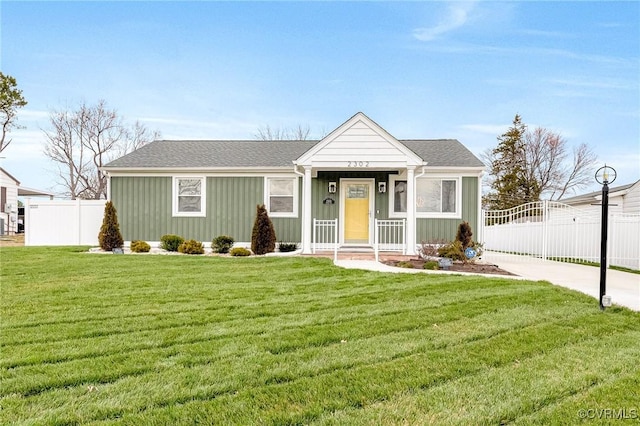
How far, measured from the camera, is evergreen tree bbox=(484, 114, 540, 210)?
91.6ft

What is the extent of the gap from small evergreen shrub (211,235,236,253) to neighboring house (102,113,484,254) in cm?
72

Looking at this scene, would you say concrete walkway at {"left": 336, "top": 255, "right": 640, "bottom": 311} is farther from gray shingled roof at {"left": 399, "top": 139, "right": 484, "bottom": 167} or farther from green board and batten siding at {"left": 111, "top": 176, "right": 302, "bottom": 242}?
green board and batten siding at {"left": 111, "top": 176, "right": 302, "bottom": 242}

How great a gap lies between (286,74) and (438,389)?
18.4m

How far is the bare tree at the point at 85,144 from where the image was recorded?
25328 mm

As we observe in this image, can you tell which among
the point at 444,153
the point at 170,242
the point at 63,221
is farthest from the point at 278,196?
the point at 63,221

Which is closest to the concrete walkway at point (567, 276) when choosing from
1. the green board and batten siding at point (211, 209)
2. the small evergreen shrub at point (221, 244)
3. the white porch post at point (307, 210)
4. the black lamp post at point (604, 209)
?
the black lamp post at point (604, 209)

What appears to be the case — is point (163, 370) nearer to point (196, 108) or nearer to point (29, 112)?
point (196, 108)

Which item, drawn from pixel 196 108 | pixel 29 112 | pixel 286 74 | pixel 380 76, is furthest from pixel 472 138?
pixel 29 112

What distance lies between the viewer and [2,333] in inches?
139

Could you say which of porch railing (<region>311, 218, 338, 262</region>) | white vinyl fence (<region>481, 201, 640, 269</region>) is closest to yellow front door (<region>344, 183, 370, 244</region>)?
porch railing (<region>311, 218, 338, 262</region>)

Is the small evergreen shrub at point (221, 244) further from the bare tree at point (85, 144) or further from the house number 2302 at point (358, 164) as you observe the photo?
the bare tree at point (85, 144)

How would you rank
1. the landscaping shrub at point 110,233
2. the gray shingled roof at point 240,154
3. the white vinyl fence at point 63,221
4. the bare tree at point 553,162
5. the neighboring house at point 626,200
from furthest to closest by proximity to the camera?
the bare tree at point 553,162 → the neighboring house at point 626,200 → the white vinyl fence at point 63,221 → the gray shingled roof at point 240,154 → the landscaping shrub at point 110,233

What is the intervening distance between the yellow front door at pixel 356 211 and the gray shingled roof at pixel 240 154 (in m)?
2.13

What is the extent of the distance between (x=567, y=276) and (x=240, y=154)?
9918 mm
